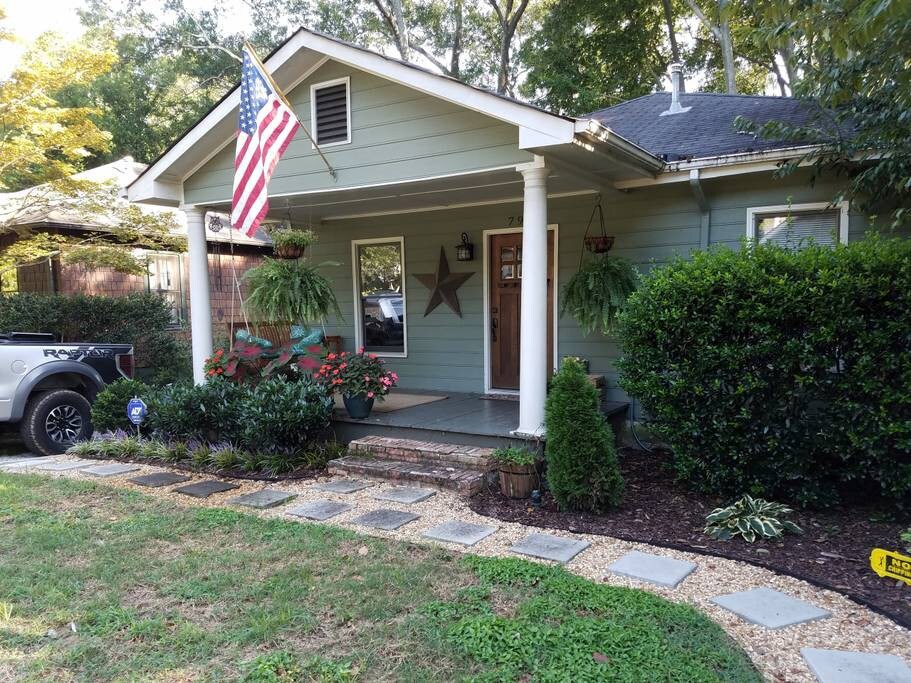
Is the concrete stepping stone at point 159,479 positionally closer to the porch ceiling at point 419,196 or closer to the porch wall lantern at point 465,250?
the porch ceiling at point 419,196

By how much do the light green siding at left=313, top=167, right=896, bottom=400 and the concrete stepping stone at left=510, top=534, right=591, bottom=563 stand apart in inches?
113

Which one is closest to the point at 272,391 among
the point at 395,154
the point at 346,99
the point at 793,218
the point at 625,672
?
the point at 395,154

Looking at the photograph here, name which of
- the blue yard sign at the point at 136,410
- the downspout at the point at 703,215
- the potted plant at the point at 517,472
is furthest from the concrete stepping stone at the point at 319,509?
the downspout at the point at 703,215

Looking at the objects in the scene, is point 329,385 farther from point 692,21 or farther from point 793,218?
point 692,21

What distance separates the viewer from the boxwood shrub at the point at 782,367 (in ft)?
11.7

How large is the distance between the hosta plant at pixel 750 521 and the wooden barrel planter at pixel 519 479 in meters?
1.21

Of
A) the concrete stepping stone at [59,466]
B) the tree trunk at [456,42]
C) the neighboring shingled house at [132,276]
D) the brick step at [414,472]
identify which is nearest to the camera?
the brick step at [414,472]

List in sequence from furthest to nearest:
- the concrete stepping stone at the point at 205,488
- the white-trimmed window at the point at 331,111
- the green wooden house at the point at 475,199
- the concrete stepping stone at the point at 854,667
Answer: the white-trimmed window at the point at 331,111, the green wooden house at the point at 475,199, the concrete stepping stone at the point at 205,488, the concrete stepping stone at the point at 854,667

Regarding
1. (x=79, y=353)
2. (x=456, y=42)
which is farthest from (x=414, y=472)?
(x=456, y=42)

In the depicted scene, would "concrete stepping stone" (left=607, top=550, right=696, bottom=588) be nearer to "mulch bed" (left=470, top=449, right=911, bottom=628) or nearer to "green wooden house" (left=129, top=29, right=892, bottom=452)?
"mulch bed" (left=470, top=449, right=911, bottom=628)

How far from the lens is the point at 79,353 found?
21.5 ft

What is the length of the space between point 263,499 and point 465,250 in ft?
12.4

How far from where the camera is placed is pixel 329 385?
5.73m

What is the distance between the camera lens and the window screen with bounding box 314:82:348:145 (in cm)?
559
